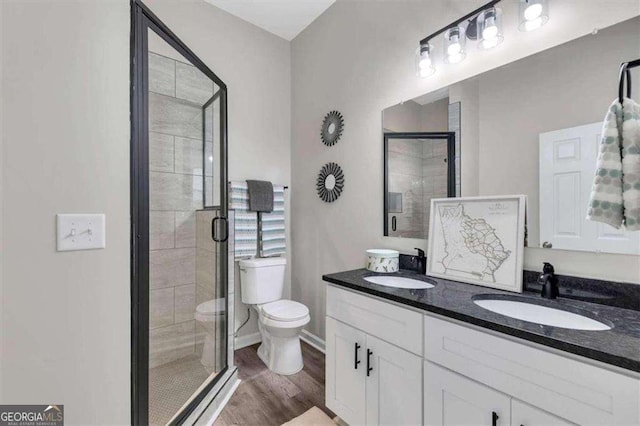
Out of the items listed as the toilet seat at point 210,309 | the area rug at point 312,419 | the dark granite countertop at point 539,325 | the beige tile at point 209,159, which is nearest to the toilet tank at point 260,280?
the toilet seat at point 210,309

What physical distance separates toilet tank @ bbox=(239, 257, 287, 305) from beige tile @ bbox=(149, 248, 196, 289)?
49 cm

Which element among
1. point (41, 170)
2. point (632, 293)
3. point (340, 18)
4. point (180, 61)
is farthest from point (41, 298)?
point (340, 18)

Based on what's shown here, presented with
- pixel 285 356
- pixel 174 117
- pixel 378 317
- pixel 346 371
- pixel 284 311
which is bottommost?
pixel 285 356

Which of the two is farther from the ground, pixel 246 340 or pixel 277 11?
pixel 277 11

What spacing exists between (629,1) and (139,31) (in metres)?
1.93

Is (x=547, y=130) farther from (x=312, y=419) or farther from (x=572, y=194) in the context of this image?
(x=312, y=419)

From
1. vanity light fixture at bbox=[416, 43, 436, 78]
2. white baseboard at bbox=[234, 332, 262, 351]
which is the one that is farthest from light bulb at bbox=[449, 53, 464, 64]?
white baseboard at bbox=[234, 332, 262, 351]

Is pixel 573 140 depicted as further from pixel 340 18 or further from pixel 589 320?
pixel 340 18

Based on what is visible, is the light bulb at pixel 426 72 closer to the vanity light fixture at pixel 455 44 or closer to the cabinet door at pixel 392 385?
the vanity light fixture at pixel 455 44

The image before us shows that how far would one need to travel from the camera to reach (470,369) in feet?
3.32

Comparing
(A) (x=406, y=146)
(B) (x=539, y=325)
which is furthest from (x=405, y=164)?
(B) (x=539, y=325)

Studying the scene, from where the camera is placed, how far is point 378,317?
135 cm

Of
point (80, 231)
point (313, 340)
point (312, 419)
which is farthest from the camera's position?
point (313, 340)

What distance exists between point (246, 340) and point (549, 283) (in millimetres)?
2293
